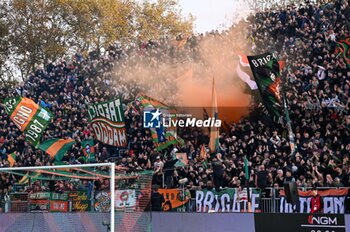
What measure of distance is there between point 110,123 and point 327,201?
36.9 feet

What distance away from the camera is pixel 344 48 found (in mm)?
24625

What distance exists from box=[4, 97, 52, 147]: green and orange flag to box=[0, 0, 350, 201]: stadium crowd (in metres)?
1.63

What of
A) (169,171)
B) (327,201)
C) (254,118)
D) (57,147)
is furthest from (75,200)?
(57,147)

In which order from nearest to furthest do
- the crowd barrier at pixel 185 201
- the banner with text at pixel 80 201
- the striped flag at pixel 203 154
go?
the crowd barrier at pixel 185 201
the banner with text at pixel 80 201
the striped flag at pixel 203 154

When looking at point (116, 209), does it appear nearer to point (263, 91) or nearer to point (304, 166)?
point (304, 166)

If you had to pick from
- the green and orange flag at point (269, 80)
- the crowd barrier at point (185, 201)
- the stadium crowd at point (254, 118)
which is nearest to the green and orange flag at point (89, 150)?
the stadium crowd at point (254, 118)

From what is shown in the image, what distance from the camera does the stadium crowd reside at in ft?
73.1

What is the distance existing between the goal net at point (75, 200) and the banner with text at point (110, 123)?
6.57m

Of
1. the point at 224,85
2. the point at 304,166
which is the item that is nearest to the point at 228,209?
the point at 304,166

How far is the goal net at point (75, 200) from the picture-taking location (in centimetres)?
1852

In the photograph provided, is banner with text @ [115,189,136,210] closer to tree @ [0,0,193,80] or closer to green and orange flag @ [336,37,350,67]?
green and orange flag @ [336,37,350,67]

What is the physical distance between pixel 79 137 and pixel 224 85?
6.75 m

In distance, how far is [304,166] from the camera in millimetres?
21750

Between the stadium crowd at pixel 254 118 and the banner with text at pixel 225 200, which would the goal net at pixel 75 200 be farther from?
the banner with text at pixel 225 200
